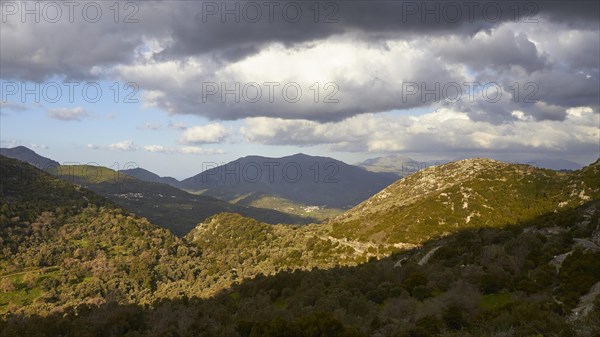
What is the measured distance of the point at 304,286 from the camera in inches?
1781

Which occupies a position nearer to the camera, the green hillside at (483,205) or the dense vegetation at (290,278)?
the dense vegetation at (290,278)

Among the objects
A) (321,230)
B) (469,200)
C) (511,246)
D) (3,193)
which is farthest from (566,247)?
(3,193)

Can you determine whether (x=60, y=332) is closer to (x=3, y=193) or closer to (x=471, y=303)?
(x=471, y=303)

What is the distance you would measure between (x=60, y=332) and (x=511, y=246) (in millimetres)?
43822

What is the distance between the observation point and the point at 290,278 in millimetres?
51406

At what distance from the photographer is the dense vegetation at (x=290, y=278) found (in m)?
25.4

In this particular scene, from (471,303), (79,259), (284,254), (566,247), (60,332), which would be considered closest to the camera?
(471,303)

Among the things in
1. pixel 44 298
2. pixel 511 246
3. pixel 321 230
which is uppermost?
pixel 511 246

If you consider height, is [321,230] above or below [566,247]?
below

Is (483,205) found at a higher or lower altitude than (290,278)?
higher

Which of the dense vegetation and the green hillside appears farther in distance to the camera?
the green hillside

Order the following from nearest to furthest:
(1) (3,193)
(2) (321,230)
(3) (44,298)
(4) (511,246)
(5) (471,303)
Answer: (5) (471,303) < (4) (511,246) < (3) (44,298) < (2) (321,230) < (1) (3,193)

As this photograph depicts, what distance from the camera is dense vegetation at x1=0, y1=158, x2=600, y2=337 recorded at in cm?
2541

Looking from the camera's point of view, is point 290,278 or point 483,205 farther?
point 483,205
